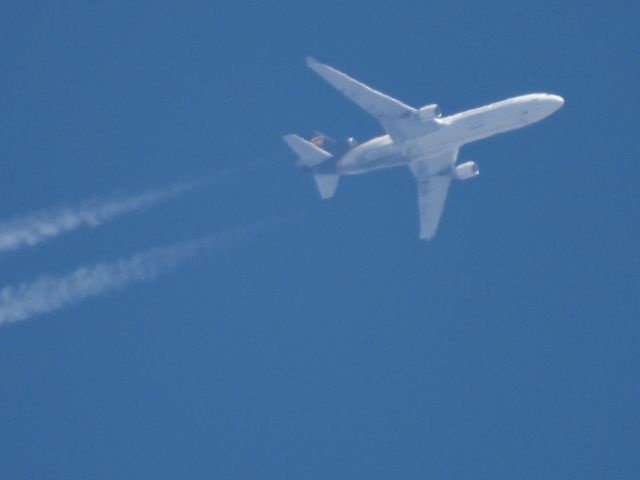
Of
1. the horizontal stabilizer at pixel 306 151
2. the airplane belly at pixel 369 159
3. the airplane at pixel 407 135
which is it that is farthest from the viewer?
the horizontal stabilizer at pixel 306 151

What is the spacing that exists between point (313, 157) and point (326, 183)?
2.07m

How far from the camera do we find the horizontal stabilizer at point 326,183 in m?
103

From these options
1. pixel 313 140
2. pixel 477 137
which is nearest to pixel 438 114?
pixel 477 137

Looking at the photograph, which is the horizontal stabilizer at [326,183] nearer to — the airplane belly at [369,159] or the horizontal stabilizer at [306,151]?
the horizontal stabilizer at [306,151]

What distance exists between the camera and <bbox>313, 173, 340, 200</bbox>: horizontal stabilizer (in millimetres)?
102688

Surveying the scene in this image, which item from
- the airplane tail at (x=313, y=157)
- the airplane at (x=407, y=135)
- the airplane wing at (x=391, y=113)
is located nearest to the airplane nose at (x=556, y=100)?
the airplane at (x=407, y=135)

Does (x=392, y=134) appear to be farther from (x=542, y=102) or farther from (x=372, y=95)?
(x=542, y=102)

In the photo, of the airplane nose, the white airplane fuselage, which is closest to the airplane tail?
the white airplane fuselage

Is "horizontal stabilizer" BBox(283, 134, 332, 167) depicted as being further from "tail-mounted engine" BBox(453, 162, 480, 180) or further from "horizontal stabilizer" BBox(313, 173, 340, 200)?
"tail-mounted engine" BBox(453, 162, 480, 180)

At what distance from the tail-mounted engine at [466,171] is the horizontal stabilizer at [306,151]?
9.54m

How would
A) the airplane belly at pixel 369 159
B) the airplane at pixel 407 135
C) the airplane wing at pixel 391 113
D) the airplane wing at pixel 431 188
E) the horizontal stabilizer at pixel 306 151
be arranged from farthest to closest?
the airplane wing at pixel 431 188 → the horizontal stabilizer at pixel 306 151 → the airplane belly at pixel 369 159 → the airplane wing at pixel 391 113 → the airplane at pixel 407 135

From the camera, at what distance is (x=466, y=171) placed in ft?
342

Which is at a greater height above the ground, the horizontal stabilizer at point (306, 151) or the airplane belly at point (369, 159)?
the horizontal stabilizer at point (306, 151)

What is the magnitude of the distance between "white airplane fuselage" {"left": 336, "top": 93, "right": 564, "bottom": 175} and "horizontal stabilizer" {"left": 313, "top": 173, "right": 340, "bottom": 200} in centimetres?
117
